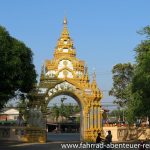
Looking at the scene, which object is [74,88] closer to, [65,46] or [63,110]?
[65,46]

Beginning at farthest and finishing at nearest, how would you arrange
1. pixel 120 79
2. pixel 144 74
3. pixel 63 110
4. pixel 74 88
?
pixel 63 110 < pixel 120 79 < pixel 74 88 < pixel 144 74

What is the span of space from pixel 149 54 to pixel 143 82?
1692 mm

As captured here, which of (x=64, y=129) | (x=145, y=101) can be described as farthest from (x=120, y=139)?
(x=64, y=129)

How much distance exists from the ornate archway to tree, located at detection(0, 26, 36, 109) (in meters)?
11.9

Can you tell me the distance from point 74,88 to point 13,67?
52.5ft

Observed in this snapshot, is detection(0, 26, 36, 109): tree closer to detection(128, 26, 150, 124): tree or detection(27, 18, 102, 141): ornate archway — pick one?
detection(128, 26, 150, 124): tree

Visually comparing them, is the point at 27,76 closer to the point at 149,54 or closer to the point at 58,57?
the point at 149,54

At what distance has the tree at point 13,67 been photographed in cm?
2569

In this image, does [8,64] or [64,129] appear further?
[64,129]

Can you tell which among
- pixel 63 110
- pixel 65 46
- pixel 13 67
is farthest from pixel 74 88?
pixel 63 110

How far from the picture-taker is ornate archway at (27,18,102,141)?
41.1 meters

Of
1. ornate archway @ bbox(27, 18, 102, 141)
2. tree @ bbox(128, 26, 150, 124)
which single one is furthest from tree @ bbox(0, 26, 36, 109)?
ornate archway @ bbox(27, 18, 102, 141)

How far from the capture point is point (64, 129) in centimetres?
8200

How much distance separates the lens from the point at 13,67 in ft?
86.1
